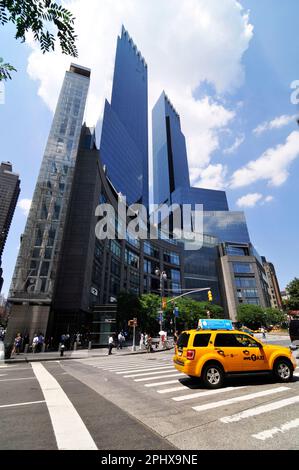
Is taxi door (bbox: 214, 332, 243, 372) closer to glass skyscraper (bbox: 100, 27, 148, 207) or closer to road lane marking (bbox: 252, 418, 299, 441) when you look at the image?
road lane marking (bbox: 252, 418, 299, 441)

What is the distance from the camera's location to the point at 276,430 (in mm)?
4445

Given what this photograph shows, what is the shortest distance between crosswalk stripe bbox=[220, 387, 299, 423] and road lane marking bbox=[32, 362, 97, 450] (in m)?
2.82

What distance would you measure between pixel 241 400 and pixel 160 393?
7.98 ft

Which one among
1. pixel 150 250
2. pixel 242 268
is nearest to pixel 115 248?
pixel 150 250

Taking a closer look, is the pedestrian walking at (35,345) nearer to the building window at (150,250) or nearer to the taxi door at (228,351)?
the taxi door at (228,351)

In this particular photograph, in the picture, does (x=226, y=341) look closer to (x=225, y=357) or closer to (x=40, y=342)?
(x=225, y=357)

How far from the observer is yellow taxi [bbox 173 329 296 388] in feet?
25.9

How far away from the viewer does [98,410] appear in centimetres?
581

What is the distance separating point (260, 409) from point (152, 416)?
100 inches

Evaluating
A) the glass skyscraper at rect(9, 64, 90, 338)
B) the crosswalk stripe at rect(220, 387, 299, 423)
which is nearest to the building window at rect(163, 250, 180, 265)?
the glass skyscraper at rect(9, 64, 90, 338)

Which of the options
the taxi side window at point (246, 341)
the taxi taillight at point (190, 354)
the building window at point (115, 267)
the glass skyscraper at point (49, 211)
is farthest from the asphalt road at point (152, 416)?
the building window at point (115, 267)

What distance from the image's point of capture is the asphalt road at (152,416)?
13.2 ft

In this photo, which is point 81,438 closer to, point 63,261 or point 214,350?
point 214,350
